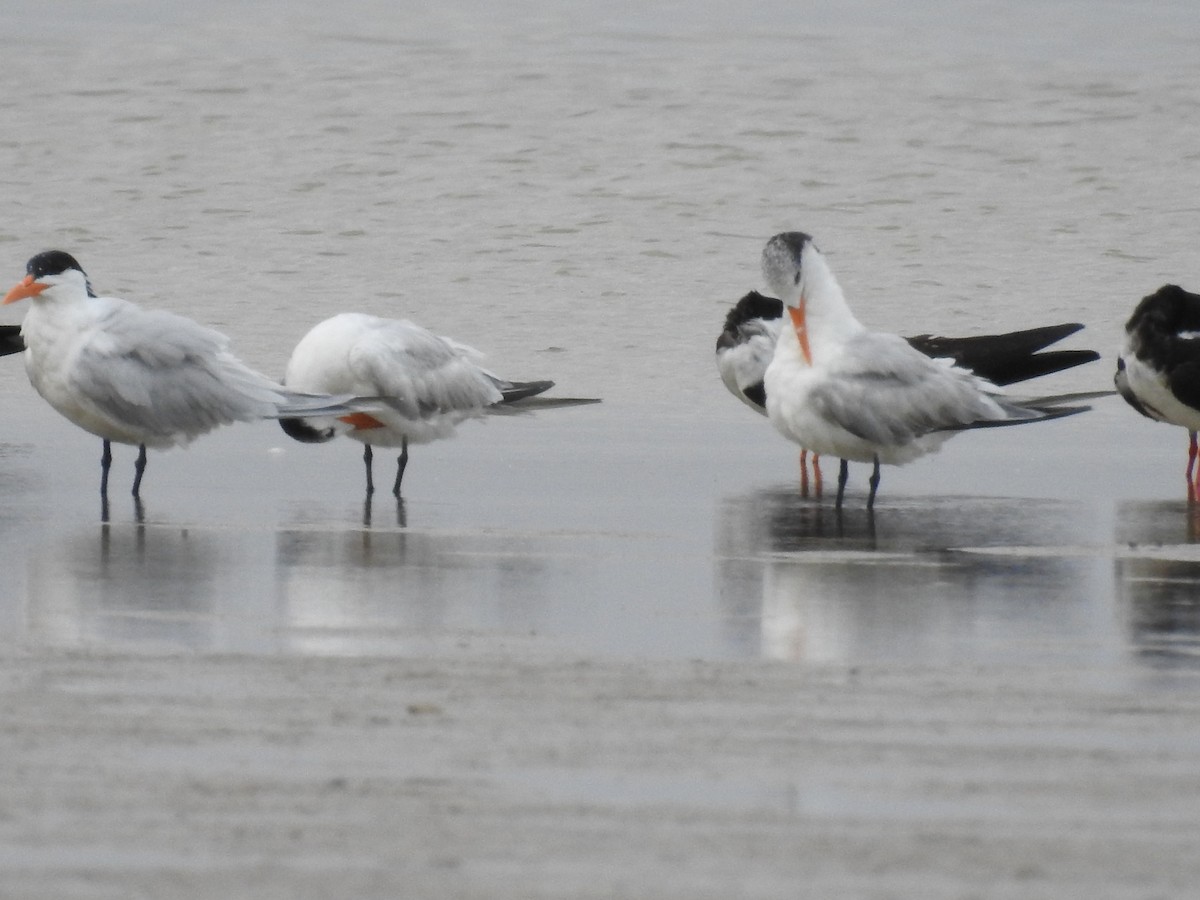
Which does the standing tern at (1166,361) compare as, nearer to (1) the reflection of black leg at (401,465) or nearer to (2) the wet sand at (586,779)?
(1) the reflection of black leg at (401,465)

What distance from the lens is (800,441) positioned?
28.7 feet

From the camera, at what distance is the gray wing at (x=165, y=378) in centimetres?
882

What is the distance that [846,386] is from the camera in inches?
341

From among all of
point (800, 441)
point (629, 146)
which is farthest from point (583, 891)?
point (629, 146)

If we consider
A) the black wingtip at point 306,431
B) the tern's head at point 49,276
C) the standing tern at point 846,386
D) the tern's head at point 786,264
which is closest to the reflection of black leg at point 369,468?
the black wingtip at point 306,431

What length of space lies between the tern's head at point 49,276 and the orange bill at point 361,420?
3.94 ft

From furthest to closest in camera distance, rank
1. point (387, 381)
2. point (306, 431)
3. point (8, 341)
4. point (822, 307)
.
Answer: point (8, 341)
point (306, 431)
point (387, 381)
point (822, 307)

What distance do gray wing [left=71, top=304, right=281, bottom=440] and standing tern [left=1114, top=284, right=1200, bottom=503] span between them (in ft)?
12.5

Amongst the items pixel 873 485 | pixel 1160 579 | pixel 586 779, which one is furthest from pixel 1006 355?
pixel 586 779

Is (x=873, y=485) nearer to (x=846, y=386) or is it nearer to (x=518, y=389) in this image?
(x=846, y=386)

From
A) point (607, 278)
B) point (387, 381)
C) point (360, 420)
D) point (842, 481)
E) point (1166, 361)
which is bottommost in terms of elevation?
point (842, 481)

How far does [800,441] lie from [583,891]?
210 inches

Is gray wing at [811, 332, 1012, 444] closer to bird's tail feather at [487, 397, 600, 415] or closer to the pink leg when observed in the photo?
the pink leg

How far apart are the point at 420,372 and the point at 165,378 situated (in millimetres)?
1129
